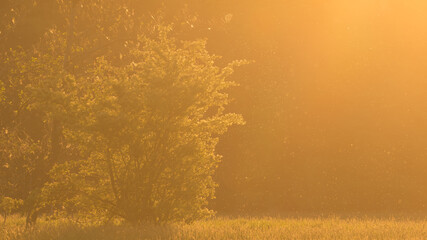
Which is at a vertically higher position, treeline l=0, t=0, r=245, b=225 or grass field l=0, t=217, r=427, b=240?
treeline l=0, t=0, r=245, b=225

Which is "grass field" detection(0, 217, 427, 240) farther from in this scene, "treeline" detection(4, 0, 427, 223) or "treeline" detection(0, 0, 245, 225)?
"treeline" detection(4, 0, 427, 223)

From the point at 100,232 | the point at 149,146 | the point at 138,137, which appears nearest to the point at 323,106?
the point at 149,146

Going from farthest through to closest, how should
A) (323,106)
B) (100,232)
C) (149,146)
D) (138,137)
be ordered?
(323,106) < (149,146) < (138,137) < (100,232)

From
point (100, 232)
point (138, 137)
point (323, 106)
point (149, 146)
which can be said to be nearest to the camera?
point (100, 232)

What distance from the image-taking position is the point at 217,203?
20.0m

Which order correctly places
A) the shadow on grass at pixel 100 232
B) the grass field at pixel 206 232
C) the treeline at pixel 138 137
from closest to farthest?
the shadow on grass at pixel 100 232, the grass field at pixel 206 232, the treeline at pixel 138 137

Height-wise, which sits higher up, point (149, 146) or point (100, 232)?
point (149, 146)

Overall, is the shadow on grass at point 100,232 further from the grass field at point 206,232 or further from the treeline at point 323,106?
the treeline at point 323,106

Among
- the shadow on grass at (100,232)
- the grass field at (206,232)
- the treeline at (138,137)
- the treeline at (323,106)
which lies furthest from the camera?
the treeline at (323,106)

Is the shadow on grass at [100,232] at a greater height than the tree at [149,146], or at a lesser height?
lesser

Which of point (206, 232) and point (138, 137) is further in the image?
point (138, 137)

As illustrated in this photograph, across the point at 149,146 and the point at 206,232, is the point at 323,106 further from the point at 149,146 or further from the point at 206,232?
the point at 206,232

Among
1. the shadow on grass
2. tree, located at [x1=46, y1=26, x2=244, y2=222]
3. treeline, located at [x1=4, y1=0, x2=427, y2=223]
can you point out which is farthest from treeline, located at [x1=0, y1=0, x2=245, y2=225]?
treeline, located at [x1=4, y1=0, x2=427, y2=223]

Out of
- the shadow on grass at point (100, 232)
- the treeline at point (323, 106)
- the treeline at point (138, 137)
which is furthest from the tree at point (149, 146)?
the treeline at point (323, 106)
